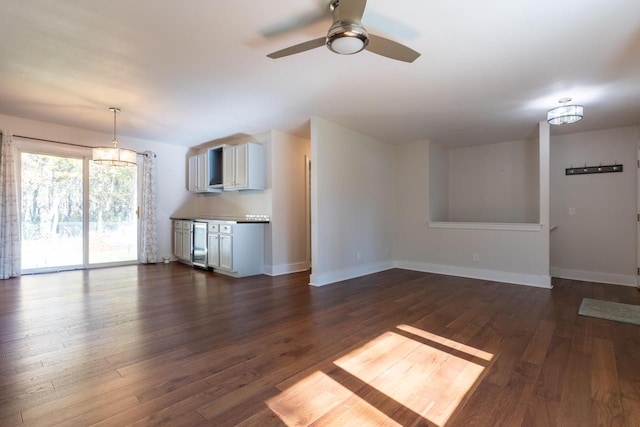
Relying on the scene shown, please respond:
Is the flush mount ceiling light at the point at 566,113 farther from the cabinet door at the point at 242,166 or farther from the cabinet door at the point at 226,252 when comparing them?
the cabinet door at the point at 226,252

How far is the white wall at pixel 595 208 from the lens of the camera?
455cm

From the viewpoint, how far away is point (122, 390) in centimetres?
176

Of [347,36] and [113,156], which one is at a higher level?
[347,36]

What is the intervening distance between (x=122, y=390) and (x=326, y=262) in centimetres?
303

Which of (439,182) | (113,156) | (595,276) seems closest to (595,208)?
(595,276)

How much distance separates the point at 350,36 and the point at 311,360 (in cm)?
214

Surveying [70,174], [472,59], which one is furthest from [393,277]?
[70,174]

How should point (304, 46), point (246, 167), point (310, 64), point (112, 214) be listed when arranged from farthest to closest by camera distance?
point (112, 214), point (246, 167), point (310, 64), point (304, 46)

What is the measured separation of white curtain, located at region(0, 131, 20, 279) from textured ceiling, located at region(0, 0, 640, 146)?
0.58 meters

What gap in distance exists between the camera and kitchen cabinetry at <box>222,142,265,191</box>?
16.8ft

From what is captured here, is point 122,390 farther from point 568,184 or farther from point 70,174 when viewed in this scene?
point 568,184

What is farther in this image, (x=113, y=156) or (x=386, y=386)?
(x=113, y=156)

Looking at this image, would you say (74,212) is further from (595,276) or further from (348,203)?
(595,276)

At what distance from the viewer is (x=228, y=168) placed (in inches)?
219
